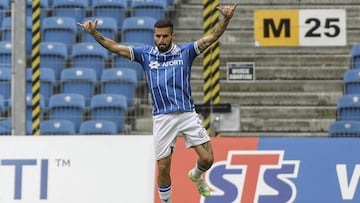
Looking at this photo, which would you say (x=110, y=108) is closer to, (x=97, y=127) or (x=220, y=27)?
(x=97, y=127)

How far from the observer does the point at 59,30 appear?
13930mm

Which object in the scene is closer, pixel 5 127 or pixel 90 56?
pixel 5 127

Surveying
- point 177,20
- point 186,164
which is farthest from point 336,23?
point 177,20

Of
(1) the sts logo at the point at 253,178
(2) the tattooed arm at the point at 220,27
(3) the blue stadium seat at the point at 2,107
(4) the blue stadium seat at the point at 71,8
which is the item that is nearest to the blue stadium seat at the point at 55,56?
(4) the blue stadium seat at the point at 71,8

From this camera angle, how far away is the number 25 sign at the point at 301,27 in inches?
438

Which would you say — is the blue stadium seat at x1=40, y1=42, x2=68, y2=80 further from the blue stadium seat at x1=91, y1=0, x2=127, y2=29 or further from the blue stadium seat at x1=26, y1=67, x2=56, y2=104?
the blue stadium seat at x1=91, y1=0, x2=127, y2=29

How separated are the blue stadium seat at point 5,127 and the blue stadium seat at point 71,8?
80.6 inches

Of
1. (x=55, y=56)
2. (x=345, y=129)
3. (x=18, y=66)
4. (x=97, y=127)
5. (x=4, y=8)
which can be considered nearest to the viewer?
(x=18, y=66)

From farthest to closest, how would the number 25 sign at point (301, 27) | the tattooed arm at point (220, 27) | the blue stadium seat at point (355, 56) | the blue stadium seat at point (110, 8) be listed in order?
1. the blue stadium seat at point (110, 8)
2. the blue stadium seat at point (355, 56)
3. the number 25 sign at point (301, 27)
4. the tattooed arm at point (220, 27)

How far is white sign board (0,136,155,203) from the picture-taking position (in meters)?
10.4

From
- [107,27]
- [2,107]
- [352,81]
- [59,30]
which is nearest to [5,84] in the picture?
[2,107]

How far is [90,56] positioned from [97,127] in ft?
4.06

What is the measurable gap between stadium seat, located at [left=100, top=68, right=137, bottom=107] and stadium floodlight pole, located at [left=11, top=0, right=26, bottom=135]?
196 centimetres

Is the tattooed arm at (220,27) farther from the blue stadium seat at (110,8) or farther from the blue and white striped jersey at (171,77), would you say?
the blue stadium seat at (110,8)
